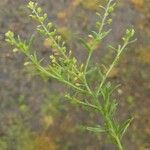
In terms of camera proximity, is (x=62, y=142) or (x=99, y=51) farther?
(x=99, y=51)

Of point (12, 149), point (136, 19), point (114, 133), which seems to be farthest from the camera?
point (136, 19)

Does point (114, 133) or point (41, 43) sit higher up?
point (114, 133)

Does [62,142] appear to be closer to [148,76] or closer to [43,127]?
[43,127]

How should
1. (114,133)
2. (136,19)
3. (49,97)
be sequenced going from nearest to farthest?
(114,133), (49,97), (136,19)

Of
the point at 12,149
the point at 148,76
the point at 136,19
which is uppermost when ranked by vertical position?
the point at 136,19

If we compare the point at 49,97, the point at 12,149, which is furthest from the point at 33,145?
the point at 49,97

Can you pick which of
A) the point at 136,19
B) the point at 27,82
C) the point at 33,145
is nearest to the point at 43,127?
the point at 33,145

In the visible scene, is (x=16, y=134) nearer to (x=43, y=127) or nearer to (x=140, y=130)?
(x=43, y=127)
